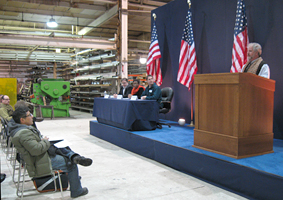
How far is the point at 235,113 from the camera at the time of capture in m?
3.16

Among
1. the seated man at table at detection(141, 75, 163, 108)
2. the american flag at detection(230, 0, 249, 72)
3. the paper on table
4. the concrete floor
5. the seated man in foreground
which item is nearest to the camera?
the seated man in foreground

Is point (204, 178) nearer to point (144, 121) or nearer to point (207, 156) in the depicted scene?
point (207, 156)

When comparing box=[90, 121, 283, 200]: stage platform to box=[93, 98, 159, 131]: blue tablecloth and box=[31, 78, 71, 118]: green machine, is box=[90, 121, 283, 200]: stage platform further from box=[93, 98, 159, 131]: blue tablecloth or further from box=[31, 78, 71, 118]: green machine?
box=[31, 78, 71, 118]: green machine

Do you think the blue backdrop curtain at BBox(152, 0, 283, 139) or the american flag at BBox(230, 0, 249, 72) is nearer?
the blue backdrop curtain at BBox(152, 0, 283, 139)

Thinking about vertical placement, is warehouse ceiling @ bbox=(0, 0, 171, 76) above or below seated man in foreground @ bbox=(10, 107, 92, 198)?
above

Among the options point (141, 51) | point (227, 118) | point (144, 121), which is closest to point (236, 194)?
point (227, 118)

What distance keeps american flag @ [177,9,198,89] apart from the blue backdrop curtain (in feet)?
0.86

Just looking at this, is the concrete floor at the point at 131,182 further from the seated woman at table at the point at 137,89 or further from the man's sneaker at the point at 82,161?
the seated woman at table at the point at 137,89

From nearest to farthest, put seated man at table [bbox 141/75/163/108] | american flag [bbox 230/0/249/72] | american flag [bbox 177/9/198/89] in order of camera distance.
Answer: american flag [bbox 230/0/249/72]
seated man at table [bbox 141/75/163/108]
american flag [bbox 177/9/198/89]

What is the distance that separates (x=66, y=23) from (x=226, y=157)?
12775 mm

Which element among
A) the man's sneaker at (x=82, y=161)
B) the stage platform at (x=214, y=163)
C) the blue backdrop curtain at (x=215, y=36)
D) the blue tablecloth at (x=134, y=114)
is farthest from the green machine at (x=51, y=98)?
the man's sneaker at (x=82, y=161)

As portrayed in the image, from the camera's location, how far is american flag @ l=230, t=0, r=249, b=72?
4.87 m

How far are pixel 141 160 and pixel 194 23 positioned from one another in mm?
3724

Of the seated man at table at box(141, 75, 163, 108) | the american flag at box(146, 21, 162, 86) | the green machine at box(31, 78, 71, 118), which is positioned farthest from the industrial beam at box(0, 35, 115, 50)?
the seated man at table at box(141, 75, 163, 108)
